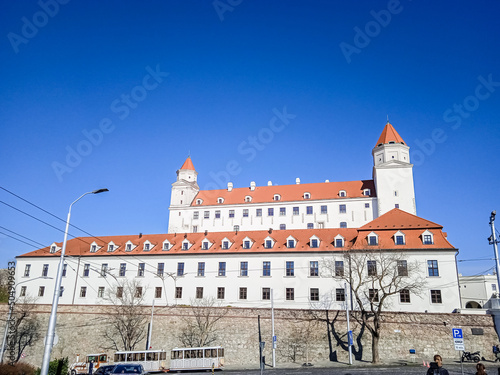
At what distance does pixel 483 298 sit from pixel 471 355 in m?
42.5

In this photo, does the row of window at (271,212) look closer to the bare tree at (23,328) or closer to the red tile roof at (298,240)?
the red tile roof at (298,240)

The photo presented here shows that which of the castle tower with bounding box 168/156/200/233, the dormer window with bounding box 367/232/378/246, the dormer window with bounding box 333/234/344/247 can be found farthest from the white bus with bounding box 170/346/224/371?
the castle tower with bounding box 168/156/200/233

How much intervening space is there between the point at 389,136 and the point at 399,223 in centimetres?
2640

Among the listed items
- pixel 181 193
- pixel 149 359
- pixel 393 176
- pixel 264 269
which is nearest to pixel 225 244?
pixel 264 269

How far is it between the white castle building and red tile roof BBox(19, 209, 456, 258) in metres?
0.12

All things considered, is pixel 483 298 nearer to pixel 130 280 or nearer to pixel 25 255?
pixel 130 280

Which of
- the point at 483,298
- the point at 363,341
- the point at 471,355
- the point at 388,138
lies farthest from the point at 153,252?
the point at 483,298

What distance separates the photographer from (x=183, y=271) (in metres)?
49.4

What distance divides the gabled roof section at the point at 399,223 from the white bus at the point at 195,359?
22793mm

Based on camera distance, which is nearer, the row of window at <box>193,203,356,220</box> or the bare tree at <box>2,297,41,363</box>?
the bare tree at <box>2,297,41,363</box>

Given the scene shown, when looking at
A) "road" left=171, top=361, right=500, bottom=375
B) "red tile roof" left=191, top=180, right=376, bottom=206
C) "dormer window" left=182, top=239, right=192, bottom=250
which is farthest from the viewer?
"red tile roof" left=191, top=180, right=376, bottom=206

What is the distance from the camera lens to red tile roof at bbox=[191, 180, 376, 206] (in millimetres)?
68188

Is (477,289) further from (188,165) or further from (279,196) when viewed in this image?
(188,165)

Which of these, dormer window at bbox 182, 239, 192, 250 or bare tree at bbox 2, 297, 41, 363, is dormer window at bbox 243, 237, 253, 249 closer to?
dormer window at bbox 182, 239, 192, 250
